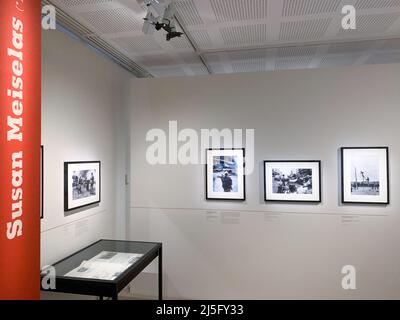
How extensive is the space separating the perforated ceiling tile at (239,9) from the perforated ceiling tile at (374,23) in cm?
92

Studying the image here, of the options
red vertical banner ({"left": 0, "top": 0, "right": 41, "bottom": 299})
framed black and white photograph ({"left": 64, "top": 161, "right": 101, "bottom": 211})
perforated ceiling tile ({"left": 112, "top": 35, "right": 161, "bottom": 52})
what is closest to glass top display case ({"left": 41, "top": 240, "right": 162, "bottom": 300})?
framed black and white photograph ({"left": 64, "top": 161, "right": 101, "bottom": 211})

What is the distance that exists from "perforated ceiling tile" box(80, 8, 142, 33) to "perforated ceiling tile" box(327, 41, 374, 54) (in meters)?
2.18

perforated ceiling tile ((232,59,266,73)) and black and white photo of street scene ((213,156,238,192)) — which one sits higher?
perforated ceiling tile ((232,59,266,73))

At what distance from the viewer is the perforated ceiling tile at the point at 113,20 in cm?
256

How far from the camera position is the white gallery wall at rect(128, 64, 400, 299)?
10.8 ft

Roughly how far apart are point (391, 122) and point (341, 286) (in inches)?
77.2

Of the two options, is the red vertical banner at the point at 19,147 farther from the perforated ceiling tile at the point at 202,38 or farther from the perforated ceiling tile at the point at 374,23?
the perforated ceiling tile at the point at 374,23

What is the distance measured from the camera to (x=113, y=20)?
2.70 m

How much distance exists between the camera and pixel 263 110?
139 inches

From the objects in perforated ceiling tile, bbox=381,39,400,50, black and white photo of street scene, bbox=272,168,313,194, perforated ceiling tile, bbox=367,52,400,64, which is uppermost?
perforated ceiling tile, bbox=381,39,400,50

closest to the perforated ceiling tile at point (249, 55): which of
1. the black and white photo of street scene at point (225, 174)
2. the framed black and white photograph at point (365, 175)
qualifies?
the black and white photo of street scene at point (225, 174)

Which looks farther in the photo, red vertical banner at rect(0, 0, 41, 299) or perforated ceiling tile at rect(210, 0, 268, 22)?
perforated ceiling tile at rect(210, 0, 268, 22)

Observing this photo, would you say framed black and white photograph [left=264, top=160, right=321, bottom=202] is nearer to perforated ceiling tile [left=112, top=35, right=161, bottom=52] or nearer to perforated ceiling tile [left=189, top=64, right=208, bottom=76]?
perforated ceiling tile [left=189, top=64, right=208, bottom=76]

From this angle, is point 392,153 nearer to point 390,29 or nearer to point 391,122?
point 391,122
